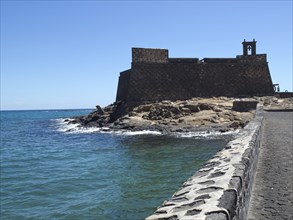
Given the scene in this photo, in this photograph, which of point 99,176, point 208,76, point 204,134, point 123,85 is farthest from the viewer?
point 123,85

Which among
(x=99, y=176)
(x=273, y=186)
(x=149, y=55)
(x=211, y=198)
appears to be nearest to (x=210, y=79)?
(x=149, y=55)

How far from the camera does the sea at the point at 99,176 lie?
312 inches

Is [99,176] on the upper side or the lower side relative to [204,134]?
lower

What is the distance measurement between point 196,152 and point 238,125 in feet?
28.2

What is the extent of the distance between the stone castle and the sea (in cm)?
1205

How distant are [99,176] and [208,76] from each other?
2330 centimetres

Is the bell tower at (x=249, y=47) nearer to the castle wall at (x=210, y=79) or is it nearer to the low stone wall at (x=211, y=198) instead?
the castle wall at (x=210, y=79)

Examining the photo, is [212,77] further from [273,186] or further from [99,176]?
[273,186]

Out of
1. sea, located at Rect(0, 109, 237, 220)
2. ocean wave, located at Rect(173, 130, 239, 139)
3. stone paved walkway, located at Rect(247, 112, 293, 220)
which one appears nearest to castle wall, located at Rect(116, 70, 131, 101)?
ocean wave, located at Rect(173, 130, 239, 139)

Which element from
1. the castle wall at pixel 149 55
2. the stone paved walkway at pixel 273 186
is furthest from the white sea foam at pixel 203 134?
the stone paved walkway at pixel 273 186

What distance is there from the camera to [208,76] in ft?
109

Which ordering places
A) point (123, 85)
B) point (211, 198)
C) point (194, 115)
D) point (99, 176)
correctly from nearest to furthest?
1. point (211, 198)
2. point (99, 176)
3. point (194, 115)
4. point (123, 85)

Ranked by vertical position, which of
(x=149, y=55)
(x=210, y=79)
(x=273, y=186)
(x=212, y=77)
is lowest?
(x=273, y=186)

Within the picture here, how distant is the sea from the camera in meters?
7.91
